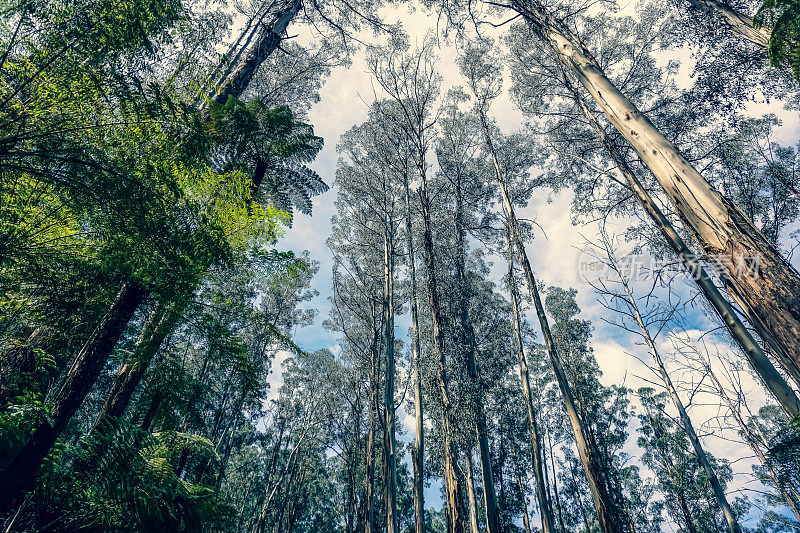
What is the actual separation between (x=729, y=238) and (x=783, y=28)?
1730 millimetres

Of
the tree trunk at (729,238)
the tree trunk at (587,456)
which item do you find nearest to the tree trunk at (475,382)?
the tree trunk at (587,456)

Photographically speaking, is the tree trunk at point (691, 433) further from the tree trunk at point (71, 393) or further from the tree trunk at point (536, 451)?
the tree trunk at point (71, 393)

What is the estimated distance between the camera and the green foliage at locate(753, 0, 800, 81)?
2.35 metres

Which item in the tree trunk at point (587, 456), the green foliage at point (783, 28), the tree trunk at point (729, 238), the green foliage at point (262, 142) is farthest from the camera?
the tree trunk at point (587, 456)

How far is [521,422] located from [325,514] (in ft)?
58.1

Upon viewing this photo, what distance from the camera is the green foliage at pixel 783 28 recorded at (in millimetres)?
2352

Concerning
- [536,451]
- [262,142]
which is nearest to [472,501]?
[536,451]

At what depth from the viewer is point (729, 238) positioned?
7.39 ft

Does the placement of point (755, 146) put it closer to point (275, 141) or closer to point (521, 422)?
point (275, 141)

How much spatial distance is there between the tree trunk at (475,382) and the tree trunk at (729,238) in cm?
636

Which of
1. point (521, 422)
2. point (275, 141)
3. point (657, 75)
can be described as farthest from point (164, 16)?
point (521, 422)

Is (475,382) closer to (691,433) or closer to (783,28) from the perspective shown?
(691,433)

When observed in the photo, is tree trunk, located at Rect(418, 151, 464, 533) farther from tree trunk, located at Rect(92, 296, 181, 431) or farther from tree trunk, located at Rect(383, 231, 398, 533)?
tree trunk, located at Rect(92, 296, 181, 431)

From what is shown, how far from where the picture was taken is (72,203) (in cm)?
263
